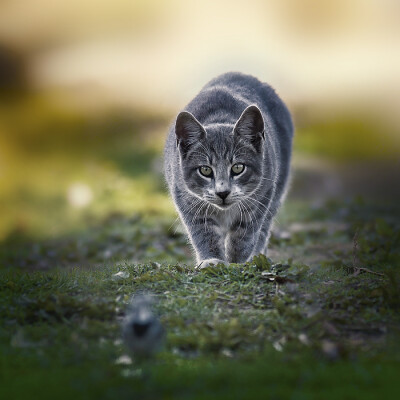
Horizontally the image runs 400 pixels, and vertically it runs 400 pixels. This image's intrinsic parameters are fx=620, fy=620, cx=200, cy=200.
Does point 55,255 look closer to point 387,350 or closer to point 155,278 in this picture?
point 155,278

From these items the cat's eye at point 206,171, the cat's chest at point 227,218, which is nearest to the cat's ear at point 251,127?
the cat's eye at point 206,171

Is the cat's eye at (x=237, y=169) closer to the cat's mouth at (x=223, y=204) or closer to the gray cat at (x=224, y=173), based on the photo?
the gray cat at (x=224, y=173)

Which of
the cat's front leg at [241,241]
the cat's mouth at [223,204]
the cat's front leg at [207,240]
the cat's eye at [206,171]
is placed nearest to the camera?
the cat's mouth at [223,204]

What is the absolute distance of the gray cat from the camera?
6293 mm


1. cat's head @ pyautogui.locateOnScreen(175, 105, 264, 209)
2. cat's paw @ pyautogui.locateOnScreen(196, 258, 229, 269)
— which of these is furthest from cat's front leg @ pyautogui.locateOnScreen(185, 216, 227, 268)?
cat's head @ pyautogui.locateOnScreen(175, 105, 264, 209)

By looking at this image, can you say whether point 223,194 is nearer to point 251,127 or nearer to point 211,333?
point 251,127

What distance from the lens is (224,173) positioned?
627 cm

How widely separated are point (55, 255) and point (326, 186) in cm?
859

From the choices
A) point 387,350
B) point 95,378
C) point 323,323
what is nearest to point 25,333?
point 95,378

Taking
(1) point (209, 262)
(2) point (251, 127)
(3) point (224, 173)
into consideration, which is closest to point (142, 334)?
(1) point (209, 262)

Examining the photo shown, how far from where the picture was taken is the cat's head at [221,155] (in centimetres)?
624

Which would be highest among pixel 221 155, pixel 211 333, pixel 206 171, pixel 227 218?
pixel 221 155

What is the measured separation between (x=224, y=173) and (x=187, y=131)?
59 centimetres

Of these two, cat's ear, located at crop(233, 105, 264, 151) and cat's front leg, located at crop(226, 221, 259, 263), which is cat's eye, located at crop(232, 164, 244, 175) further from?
cat's front leg, located at crop(226, 221, 259, 263)
